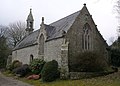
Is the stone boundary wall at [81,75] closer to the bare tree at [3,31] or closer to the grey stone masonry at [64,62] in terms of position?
the grey stone masonry at [64,62]

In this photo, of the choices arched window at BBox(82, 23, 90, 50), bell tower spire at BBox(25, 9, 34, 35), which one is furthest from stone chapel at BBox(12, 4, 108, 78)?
bell tower spire at BBox(25, 9, 34, 35)

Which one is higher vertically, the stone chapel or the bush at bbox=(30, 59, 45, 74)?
the stone chapel

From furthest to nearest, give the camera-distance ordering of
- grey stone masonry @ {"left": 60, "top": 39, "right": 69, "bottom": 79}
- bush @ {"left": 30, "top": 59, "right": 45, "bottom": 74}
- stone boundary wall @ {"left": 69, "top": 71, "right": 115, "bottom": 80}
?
bush @ {"left": 30, "top": 59, "right": 45, "bottom": 74} → grey stone masonry @ {"left": 60, "top": 39, "right": 69, "bottom": 79} → stone boundary wall @ {"left": 69, "top": 71, "right": 115, "bottom": 80}

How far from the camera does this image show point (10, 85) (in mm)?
23375

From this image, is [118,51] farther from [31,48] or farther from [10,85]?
[10,85]

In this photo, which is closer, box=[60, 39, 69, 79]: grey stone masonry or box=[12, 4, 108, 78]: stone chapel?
box=[60, 39, 69, 79]: grey stone masonry

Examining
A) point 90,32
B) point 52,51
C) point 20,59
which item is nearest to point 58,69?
point 52,51

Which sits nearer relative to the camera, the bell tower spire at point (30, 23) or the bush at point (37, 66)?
the bush at point (37, 66)

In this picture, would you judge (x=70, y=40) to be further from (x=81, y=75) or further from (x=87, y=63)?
Result: (x=81, y=75)

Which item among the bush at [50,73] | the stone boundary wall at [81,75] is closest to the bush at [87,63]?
the stone boundary wall at [81,75]

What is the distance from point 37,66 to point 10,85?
378 inches

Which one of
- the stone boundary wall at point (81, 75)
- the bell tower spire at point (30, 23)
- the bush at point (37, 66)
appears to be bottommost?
the stone boundary wall at point (81, 75)

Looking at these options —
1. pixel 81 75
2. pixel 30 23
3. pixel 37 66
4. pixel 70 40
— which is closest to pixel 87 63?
pixel 81 75

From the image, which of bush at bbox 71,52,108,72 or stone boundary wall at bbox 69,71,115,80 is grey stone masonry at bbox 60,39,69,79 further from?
bush at bbox 71,52,108,72
